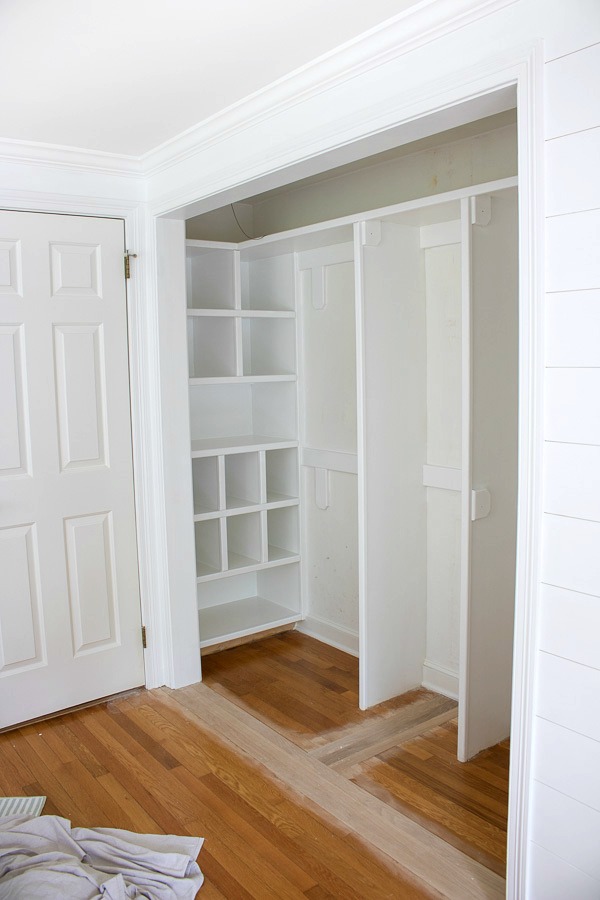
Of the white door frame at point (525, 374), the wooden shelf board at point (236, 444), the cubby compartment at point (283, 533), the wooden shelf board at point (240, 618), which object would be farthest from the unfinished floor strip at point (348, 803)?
the wooden shelf board at point (236, 444)

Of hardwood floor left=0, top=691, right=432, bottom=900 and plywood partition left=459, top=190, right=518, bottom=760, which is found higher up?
plywood partition left=459, top=190, right=518, bottom=760

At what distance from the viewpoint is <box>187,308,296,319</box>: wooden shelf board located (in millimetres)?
3648

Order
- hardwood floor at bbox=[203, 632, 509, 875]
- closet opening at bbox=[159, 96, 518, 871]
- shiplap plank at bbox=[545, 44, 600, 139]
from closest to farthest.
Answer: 1. shiplap plank at bbox=[545, 44, 600, 139]
2. hardwood floor at bbox=[203, 632, 509, 875]
3. closet opening at bbox=[159, 96, 518, 871]

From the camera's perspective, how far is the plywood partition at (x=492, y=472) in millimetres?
2666

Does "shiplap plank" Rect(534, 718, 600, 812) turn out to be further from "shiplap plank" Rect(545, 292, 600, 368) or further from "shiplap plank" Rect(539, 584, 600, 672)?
"shiplap plank" Rect(545, 292, 600, 368)

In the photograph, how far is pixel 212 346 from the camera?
3.98 m

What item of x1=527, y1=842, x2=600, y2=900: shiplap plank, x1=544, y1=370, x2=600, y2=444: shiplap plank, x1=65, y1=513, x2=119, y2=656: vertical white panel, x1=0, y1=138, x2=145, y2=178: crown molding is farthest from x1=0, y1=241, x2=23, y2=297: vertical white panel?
x1=527, y1=842, x2=600, y2=900: shiplap plank

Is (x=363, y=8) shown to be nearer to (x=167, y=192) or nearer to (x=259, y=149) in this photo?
(x=259, y=149)

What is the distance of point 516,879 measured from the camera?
6.18 feet

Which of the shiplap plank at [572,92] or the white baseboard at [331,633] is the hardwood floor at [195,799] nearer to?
the white baseboard at [331,633]

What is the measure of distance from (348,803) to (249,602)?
73.3 inches

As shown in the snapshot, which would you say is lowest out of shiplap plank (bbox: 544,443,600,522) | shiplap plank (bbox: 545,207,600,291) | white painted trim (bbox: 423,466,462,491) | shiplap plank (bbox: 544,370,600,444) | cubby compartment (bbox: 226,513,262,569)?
cubby compartment (bbox: 226,513,262,569)

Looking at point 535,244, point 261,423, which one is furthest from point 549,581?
point 261,423

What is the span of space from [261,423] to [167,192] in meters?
1.50
